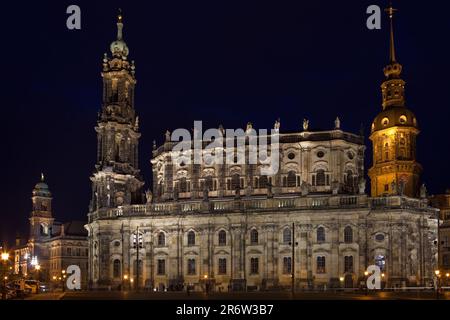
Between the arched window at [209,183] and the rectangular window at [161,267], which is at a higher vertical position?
the arched window at [209,183]

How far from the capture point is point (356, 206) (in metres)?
88.4

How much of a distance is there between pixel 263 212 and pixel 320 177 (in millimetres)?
9831

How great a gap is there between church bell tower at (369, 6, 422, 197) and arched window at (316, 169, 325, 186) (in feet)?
30.8

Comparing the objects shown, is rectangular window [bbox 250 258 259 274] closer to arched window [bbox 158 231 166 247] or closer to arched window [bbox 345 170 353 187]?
arched window [bbox 158 231 166 247]

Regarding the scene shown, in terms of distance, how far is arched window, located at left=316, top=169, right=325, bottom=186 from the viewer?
3802 inches

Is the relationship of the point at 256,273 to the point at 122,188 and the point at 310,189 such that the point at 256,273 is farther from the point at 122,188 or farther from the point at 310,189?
the point at 122,188

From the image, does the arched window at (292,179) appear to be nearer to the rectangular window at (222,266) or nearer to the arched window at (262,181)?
the arched window at (262,181)

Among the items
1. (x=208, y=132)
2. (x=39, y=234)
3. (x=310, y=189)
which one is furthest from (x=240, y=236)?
(x=39, y=234)

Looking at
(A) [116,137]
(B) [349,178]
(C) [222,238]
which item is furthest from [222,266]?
(A) [116,137]

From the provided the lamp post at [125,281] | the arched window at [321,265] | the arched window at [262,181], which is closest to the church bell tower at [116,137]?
the lamp post at [125,281]

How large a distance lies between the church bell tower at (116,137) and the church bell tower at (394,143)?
107 ft

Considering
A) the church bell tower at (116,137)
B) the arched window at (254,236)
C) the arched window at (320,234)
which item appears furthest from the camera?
the church bell tower at (116,137)

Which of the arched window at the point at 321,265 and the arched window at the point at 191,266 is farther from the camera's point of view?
the arched window at the point at 191,266

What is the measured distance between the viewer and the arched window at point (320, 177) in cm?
9656
